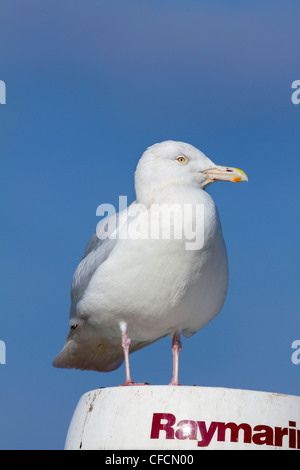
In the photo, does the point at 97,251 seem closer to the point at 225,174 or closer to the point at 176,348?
the point at 176,348

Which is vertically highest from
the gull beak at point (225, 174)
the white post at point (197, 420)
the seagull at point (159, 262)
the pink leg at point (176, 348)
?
the gull beak at point (225, 174)

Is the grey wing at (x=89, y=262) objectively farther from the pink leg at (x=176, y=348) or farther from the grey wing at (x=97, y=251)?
the pink leg at (x=176, y=348)

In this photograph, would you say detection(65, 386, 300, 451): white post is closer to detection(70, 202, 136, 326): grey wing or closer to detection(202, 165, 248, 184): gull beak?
detection(70, 202, 136, 326): grey wing

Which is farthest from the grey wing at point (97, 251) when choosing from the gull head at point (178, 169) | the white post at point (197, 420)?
the white post at point (197, 420)

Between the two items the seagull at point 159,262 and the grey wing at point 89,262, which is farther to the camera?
the grey wing at point 89,262

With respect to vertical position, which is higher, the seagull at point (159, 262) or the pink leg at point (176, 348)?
the seagull at point (159, 262)

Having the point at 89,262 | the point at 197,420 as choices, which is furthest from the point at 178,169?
the point at 197,420
